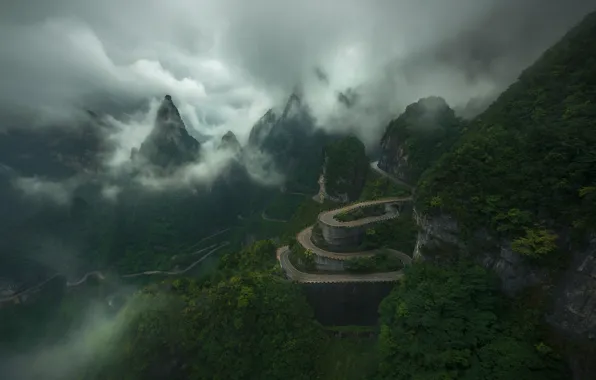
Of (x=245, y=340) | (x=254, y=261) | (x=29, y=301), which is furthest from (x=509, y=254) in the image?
(x=29, y=301)

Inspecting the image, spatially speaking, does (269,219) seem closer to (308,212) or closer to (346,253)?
(308,212)

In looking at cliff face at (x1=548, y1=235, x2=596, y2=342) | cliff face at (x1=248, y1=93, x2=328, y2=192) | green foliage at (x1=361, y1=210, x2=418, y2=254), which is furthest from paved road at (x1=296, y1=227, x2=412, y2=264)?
cliff face at (x1=248, y1=93, x2=328, y2=192)

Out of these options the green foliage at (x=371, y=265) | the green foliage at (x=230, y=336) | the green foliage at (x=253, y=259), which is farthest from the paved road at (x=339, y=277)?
the green foliage at (x=253, y=259)

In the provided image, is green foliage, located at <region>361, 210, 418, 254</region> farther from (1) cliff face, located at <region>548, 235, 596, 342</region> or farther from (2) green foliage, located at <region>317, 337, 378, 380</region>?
(1) cliff face, located at <region>548, 235, 596, 342</region>

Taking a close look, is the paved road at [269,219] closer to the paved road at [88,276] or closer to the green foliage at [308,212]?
the green foliage at [308,212]

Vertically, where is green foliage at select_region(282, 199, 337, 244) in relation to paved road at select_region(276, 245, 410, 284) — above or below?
above

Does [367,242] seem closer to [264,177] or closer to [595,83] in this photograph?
[595,83]


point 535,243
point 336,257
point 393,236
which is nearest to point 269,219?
point 393,236
